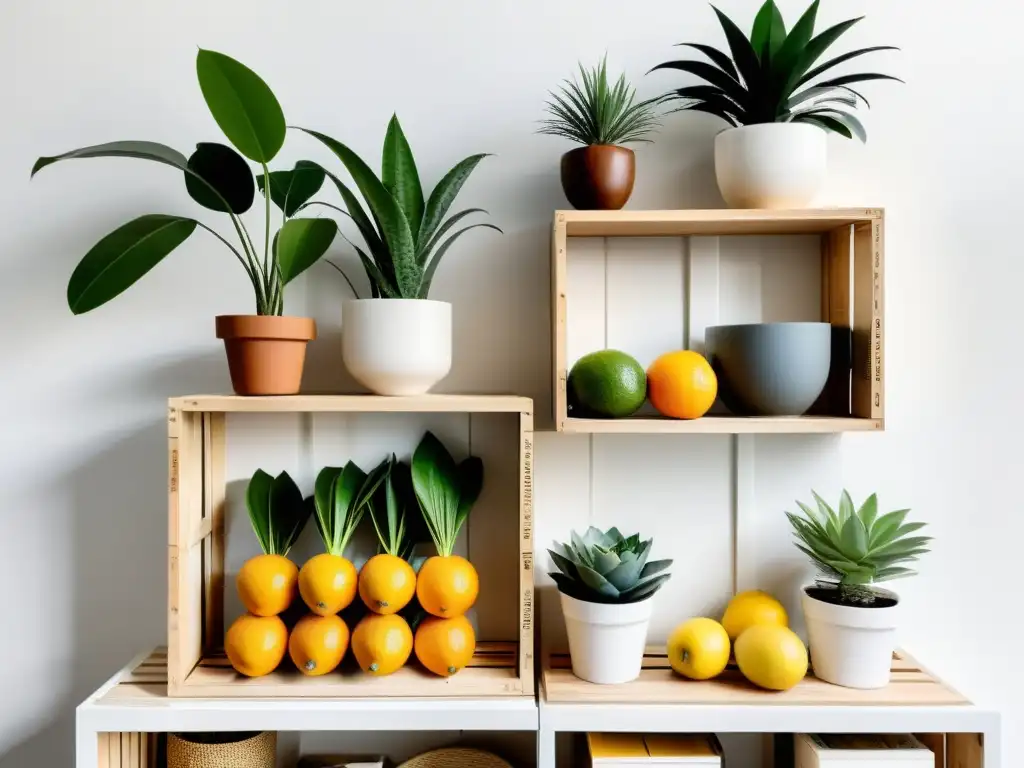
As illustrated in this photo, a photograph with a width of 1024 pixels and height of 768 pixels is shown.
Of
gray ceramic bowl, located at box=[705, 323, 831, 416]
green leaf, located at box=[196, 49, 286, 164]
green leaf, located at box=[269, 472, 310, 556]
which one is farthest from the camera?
green leaf, located at box=[269, 472, 310, 556]

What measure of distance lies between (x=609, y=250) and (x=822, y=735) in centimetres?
78

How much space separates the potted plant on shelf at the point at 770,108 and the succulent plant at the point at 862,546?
0.45 meters

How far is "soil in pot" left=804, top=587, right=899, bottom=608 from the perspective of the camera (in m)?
1.07

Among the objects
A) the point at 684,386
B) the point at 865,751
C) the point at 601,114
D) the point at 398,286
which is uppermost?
the point at 601,114

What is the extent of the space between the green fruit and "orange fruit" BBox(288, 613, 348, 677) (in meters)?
0.47

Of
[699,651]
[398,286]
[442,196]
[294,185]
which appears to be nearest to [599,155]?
[442,196]

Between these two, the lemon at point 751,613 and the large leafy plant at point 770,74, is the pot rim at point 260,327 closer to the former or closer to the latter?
the large leafy plant at point 770,74

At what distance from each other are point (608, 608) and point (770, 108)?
748mm

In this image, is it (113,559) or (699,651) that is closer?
(699,651)

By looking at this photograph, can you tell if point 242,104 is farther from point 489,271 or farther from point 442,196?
point 489,271

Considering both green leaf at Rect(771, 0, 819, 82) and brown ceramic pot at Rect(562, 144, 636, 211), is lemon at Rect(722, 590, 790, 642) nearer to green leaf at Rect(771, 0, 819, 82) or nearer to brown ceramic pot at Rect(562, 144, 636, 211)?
brown ceramic pot at Rect(562, 144, 636, 211)

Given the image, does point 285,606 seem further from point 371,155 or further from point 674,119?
point 674,119

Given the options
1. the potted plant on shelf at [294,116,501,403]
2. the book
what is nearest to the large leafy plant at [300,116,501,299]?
the potted plant on shelf at [294,116,501,403]

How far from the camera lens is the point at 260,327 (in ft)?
3.41
